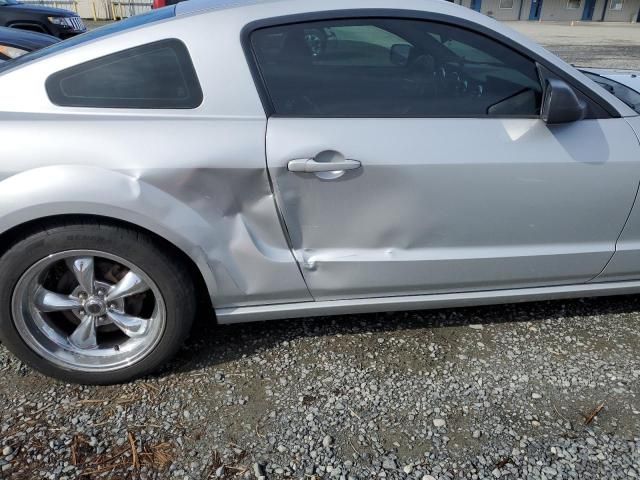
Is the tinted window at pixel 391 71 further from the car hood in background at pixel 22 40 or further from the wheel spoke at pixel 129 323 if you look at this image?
the car hood in background at pixel 22 40

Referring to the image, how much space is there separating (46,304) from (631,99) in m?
2.76

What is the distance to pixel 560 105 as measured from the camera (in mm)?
2051

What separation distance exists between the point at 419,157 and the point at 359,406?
1038mm

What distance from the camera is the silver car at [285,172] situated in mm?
1992

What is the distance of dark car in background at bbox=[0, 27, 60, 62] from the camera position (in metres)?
5.14

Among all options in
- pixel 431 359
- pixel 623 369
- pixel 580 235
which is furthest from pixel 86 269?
pixel 623 369

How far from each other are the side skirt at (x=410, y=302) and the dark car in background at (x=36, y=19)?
8.16 metres

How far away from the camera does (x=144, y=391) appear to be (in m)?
2.29

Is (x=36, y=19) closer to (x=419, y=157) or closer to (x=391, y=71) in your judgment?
(x=391, y=71)

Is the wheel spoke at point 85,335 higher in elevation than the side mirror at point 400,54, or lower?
lower

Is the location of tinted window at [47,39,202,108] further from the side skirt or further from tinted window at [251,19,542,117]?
the side skirt

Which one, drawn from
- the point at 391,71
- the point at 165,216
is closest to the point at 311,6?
the point at 391,71

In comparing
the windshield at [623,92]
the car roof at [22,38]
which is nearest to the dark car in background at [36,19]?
the car roof at [22,38]

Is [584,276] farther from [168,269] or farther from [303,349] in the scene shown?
[168,269]
